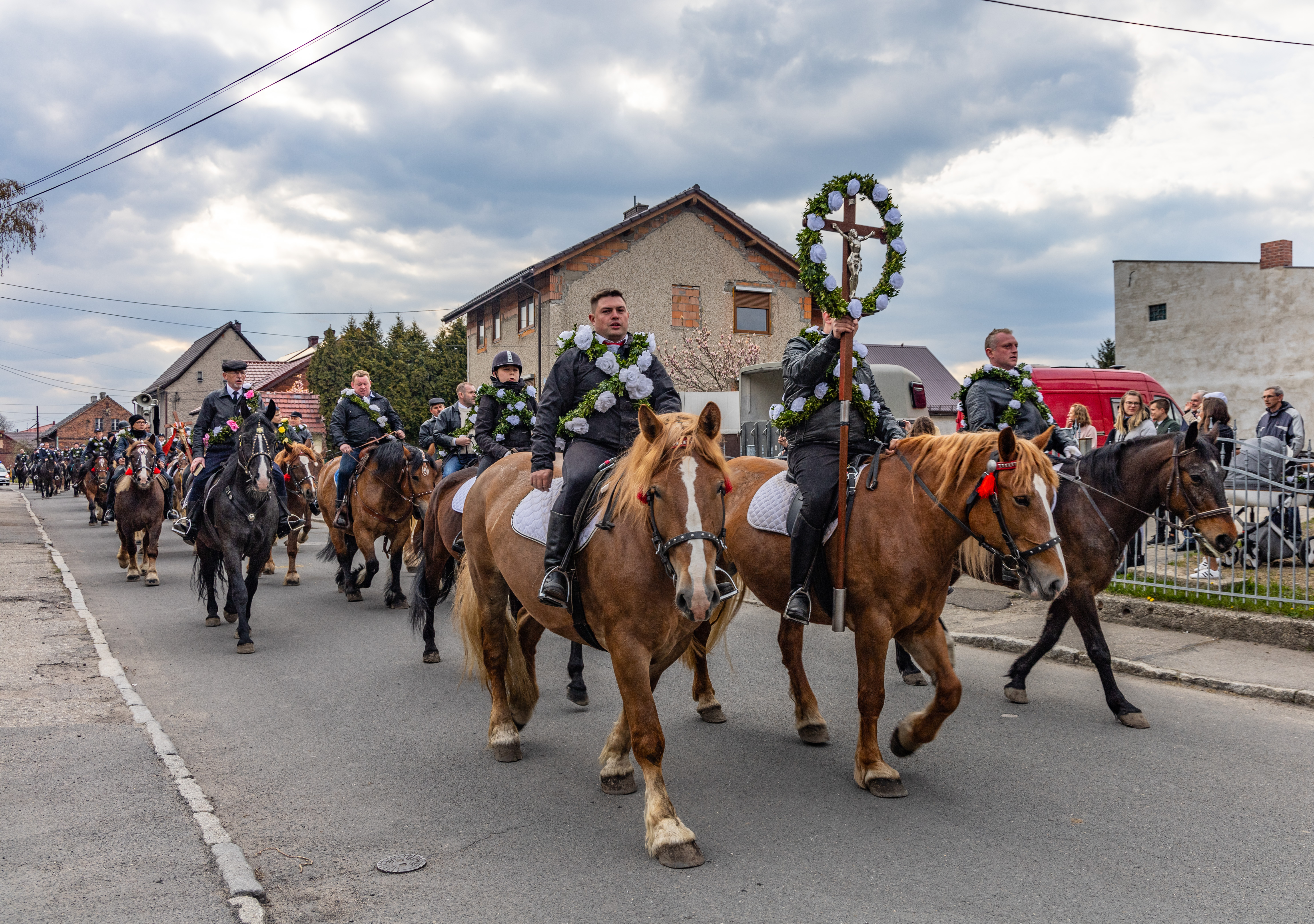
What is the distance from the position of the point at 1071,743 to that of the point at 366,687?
4.98 meters

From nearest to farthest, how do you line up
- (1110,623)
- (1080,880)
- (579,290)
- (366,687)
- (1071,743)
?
(1080,880) → (1071,743) → (366,687) → (1110,623) → (579,290)

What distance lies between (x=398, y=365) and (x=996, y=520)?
41.1m

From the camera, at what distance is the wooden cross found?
4.89 metres

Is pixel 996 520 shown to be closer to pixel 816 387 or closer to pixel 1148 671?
pixel 816 387

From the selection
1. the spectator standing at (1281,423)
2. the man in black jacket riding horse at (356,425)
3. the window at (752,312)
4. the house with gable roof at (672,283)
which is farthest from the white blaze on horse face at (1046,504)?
the window at (752,312)

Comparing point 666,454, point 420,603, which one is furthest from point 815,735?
point 420,603

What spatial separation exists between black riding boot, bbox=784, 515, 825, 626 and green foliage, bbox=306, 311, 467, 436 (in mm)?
36014

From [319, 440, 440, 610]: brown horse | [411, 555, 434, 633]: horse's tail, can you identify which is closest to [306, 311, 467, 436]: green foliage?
[319, 440, 440, 610]: brown horse

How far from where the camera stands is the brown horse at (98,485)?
24.0 m

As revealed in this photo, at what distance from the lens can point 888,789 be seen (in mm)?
4527

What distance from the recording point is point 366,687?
6801 millimetres

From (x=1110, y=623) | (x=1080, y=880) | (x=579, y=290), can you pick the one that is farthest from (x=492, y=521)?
(x=579, y=290)

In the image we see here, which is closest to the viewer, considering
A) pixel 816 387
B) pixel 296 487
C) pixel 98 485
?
pixel 816 387

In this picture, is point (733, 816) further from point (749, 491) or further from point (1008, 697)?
point (1008, 697)
